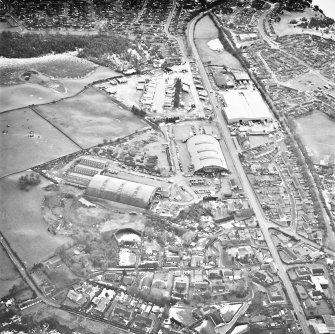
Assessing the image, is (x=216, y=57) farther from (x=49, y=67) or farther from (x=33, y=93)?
(x=33, y=93)

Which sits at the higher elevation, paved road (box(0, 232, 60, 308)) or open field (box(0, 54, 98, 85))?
paved road (box(0, 232, 60, 308))

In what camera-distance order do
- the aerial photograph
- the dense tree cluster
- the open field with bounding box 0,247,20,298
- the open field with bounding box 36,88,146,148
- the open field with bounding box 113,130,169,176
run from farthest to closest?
1. the dense tree cluster
2. the open field with bounding box 36,88,146,148
3. the open field with bounding box 113,130,169,176
4. the open field with bounding box 0,247,20,298
5. the aerial photograph

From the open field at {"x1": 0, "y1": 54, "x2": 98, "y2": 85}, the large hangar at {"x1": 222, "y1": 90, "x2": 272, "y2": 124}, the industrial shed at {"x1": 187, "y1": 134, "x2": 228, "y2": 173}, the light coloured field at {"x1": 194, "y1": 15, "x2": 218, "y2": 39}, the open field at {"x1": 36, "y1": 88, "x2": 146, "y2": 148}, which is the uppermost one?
the large hangar at {"x1": 222, "y1": 90, "x2": 272, "y2": 124}

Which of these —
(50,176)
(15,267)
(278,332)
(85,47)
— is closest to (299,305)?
(278,332)

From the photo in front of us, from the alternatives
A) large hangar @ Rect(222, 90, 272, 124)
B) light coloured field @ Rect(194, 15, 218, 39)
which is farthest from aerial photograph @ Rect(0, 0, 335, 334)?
light coloured field @ Rect(194, 15, 218, 39)

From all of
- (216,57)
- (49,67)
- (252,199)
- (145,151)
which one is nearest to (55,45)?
(49,67)

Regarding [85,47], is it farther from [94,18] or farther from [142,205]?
[142,205]

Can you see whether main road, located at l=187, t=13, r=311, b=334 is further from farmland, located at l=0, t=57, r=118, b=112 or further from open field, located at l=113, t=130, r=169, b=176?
farmland, located at l=0, t=57, r=118, b=112

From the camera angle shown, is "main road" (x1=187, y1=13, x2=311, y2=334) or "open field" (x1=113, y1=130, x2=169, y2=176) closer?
"main road" (x1=187, y1=13, x2=311, y2=334)

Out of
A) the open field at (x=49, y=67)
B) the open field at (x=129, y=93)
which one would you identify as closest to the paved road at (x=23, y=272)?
the open field at (x=129, y=93)
